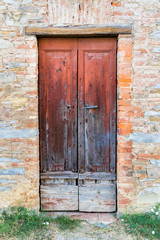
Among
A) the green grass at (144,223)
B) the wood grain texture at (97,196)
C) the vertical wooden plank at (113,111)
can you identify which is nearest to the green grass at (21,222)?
the wood grain texture at (97,196)

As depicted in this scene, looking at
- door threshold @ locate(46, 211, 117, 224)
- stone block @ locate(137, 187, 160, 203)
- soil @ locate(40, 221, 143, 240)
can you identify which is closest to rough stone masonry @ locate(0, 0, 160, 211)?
stone block @ locate(137, 187, 160, 203)

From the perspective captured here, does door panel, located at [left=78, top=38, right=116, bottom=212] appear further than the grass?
Yes

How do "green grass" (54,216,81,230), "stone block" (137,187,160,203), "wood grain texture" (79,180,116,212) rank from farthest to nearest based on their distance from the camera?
"wood grain texture" (79,180,116,212) → "stone block" (137,187,160,203) → "green grass" (54,216,81,230)

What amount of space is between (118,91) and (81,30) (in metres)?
0.95

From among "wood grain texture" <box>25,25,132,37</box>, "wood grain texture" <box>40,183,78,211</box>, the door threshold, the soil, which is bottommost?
the soil

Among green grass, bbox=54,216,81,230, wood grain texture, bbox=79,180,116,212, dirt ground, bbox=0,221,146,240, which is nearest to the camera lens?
dirt ground, bbox=0,221,146,240

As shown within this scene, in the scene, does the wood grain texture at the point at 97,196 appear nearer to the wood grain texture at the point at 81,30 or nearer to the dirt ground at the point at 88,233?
the dirt ground at the point at 88,233

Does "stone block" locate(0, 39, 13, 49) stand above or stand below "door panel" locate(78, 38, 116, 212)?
above

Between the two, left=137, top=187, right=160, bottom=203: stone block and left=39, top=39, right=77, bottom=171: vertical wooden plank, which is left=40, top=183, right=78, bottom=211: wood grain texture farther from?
left=137, top=187, right=160, bottom=203: stone block

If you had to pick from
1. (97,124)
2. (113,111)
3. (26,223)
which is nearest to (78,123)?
(97,124)

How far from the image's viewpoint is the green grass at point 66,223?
2.94 m

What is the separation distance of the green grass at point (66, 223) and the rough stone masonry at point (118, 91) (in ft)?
1.26

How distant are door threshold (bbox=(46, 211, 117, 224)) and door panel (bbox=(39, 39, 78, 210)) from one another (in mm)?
84

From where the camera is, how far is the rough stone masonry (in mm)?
2953
